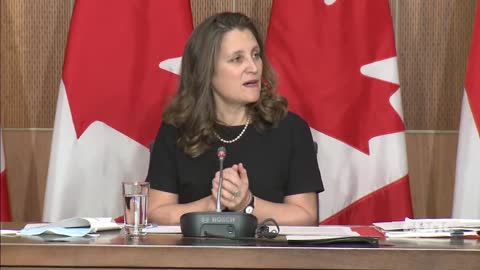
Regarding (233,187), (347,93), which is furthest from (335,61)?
(233,187)

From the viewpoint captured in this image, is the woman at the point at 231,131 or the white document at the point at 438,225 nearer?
the white document at the point at 438,225

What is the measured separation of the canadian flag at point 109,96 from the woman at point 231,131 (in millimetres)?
449

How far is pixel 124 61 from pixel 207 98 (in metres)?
0.63

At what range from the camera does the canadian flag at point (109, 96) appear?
3400mm

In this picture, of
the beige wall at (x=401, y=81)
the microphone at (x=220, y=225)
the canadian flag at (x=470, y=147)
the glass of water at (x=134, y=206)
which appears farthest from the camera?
the beige wall at (x=401, y=81)

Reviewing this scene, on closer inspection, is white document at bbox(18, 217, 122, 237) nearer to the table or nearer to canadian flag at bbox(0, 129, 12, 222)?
the table

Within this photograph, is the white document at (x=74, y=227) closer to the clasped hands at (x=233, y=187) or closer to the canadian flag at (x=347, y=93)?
the clasped hands at (x=233, y=187)

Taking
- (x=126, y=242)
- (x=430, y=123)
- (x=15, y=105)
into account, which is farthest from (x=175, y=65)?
(x=126, y=242)

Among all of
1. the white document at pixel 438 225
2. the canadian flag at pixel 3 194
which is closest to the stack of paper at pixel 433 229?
the white document at pixel 438 225

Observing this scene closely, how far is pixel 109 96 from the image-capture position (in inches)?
136

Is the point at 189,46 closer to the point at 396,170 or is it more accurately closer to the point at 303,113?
the point at 303,113

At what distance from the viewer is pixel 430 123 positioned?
3.75 metres

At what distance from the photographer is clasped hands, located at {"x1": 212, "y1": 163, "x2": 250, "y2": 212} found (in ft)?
8.00

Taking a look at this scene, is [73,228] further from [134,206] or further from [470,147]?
[470,147]
